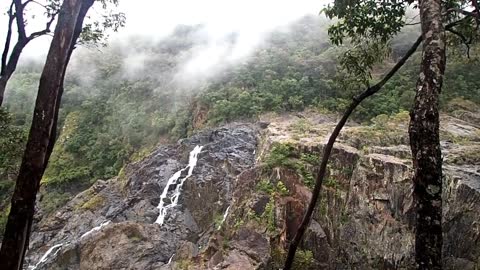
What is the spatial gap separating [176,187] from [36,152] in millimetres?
17522

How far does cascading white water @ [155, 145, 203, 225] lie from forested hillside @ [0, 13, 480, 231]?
12.9ft

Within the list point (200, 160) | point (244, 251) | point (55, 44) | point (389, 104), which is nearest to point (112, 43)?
point (200, 160)

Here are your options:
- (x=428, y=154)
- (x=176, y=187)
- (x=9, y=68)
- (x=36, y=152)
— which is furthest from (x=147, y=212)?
(x=428, y=154)

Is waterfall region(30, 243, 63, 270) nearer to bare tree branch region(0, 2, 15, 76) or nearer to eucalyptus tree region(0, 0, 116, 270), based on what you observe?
bare tree branch region(0, 2, 15, 76)

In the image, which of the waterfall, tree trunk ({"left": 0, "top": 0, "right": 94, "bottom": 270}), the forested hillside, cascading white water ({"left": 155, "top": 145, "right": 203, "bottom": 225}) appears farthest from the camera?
the forested hillside

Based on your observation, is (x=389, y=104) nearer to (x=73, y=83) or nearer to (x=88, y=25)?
(x=88, y=25)

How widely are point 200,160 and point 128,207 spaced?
12.8 feet

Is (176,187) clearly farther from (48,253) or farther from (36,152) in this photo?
(36,152)

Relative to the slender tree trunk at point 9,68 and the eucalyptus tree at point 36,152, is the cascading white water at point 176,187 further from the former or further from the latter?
the eucalyptus tree at point 36,152

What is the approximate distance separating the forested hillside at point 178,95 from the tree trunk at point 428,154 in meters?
17.8

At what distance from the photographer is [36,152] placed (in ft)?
13.4

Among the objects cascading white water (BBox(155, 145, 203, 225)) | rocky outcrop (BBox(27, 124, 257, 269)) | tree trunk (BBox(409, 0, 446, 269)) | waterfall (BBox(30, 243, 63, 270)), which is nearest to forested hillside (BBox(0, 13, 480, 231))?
rocky outcrop (BBox(27, 124, 257, 269))

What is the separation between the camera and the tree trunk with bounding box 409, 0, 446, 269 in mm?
3000

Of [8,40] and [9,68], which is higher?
[8,40]
